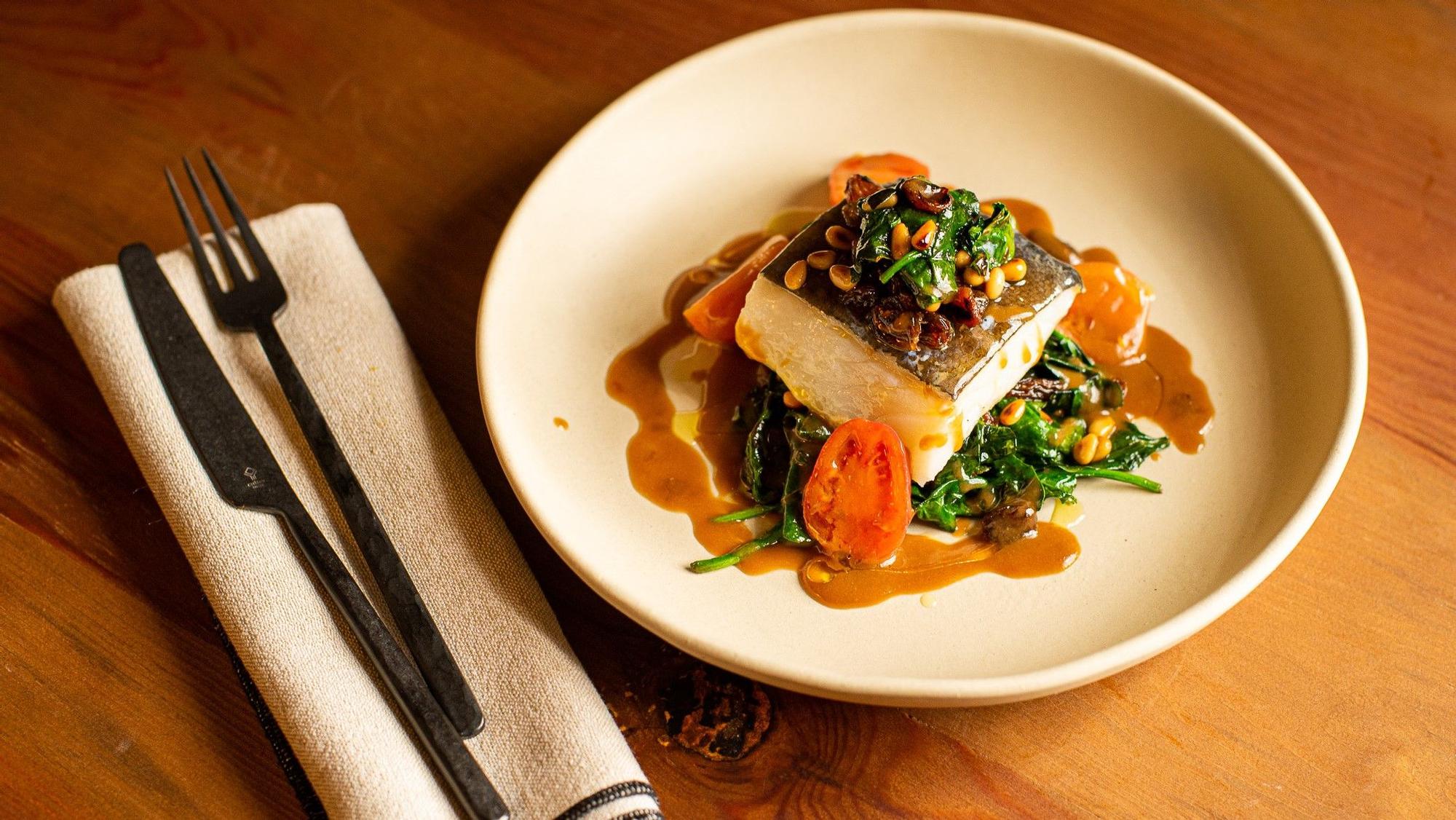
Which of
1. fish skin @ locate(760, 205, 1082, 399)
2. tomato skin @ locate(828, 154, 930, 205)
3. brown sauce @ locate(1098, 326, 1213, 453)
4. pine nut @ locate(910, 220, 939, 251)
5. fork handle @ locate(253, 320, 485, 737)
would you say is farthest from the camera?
tomato skin @ locate(828, 154, 930, 205)

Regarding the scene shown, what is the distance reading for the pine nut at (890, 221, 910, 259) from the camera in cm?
300

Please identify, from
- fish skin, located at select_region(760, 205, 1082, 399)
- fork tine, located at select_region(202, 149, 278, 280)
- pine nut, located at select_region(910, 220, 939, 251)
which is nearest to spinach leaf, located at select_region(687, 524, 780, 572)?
fish skin, located at select_region(760, 205, 1082, 399)

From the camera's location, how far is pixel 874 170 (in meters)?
3.91

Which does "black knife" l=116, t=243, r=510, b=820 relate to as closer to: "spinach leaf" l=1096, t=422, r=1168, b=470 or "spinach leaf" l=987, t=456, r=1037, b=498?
"spinach leaf" l=987, t=456, r=1037, b=498

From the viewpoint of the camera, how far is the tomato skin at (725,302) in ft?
11.5

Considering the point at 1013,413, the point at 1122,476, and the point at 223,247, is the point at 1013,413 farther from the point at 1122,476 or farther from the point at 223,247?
the point at 223,247

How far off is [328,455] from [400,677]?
77 centimetres

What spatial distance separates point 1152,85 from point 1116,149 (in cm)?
24

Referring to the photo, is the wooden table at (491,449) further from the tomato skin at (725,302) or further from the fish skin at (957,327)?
the fish skin at (957,327)

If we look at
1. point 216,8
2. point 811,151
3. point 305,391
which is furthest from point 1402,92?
point 216,8

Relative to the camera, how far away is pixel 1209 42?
4.63 metres

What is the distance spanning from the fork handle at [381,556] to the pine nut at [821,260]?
1441 mm

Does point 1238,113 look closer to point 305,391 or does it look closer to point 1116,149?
point 1116,149

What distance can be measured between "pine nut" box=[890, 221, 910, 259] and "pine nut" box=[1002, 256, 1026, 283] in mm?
371
